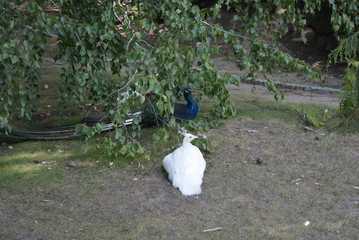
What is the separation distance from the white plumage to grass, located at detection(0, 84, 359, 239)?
106 millimetres

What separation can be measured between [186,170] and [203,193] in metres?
0.29

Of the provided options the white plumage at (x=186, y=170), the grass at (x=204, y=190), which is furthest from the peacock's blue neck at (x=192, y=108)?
the white plumage at (x=186, y=170)

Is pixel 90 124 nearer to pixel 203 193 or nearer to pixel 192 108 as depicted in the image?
pixel 192 108

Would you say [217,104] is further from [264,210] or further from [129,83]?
[264,210]

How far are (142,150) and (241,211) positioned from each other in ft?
4.28

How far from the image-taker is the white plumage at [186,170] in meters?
5.42

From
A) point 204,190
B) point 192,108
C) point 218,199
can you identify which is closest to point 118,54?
point 192,108

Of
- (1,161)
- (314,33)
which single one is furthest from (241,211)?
(314,33)

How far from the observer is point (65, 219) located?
484cm

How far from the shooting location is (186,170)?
18.0ft

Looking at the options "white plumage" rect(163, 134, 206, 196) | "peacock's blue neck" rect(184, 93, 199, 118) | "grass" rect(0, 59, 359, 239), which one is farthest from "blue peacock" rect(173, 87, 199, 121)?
"white plumage" rect(163, 134, 206, 196)

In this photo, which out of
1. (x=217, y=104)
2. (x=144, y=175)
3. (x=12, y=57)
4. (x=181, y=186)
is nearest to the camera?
(x=12, y=57)

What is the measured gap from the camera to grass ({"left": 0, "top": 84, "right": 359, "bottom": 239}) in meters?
4.66

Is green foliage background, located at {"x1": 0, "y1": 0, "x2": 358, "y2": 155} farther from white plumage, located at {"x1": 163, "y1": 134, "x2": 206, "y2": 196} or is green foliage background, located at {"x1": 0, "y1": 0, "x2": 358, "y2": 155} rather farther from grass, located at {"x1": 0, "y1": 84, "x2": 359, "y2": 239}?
grass, located at {"x1": 0, "y1": 84, "x2": 359, "y2": 239}
